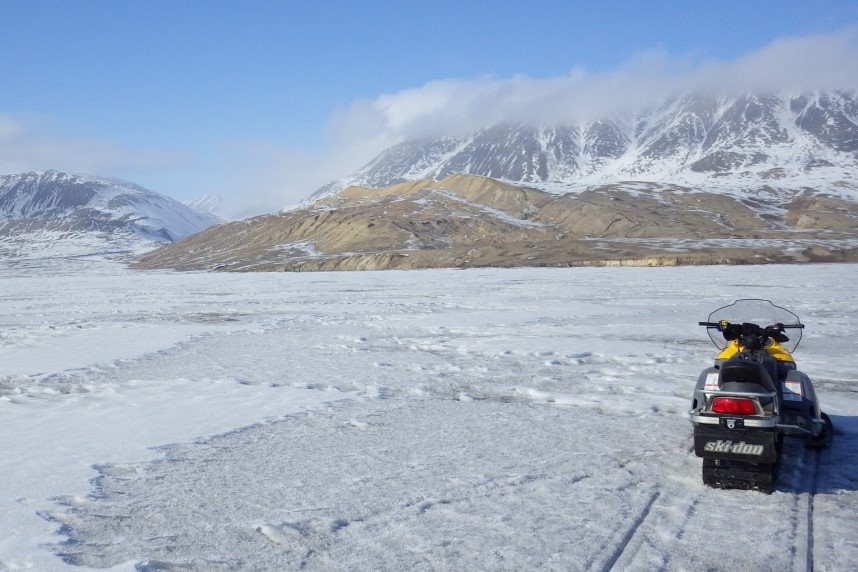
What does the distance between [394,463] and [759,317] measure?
14.4ft

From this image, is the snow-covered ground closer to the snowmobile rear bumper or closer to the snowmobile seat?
the snowmobile rear bumper

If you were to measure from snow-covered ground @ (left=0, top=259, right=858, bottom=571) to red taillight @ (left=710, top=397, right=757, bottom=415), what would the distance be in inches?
29.0

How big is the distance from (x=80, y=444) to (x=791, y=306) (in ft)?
77.0

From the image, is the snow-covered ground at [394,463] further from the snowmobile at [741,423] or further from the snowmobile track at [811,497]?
the snowmobile at [741,423]

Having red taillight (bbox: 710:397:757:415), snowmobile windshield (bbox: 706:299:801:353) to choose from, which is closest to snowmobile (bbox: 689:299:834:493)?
red taillight (bbox: 710:397:757:415)

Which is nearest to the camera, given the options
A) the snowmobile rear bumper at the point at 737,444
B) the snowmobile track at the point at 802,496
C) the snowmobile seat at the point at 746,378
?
the snowmobile track at the point at 802,496


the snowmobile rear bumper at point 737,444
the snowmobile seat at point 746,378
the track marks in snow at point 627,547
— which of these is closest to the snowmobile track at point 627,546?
the track marks in snow at point 627,547

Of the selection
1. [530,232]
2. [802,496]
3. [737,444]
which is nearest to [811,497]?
[802,496]

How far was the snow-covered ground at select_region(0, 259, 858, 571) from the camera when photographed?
475 cm

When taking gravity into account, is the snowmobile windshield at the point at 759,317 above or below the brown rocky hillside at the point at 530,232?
below

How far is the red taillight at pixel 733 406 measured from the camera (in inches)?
217

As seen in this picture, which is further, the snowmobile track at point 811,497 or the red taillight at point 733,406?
the red taillight at point 733,406

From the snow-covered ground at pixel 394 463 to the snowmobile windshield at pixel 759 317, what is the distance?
3.77 ft

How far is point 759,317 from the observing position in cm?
761
